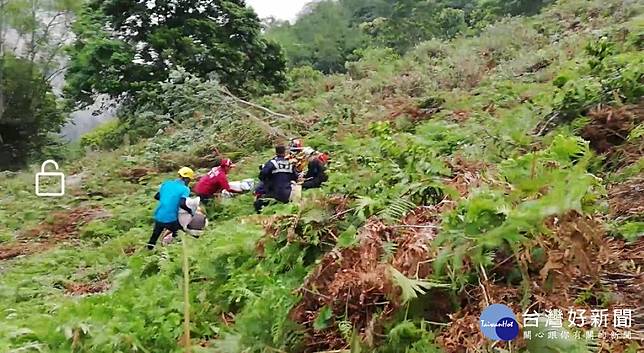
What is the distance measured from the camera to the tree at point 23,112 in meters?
26.5

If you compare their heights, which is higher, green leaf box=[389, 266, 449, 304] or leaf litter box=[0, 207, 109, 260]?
green leaf box=[389, 266, 449, 304]

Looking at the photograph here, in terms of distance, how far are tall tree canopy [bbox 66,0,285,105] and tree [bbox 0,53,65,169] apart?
8.07 meters

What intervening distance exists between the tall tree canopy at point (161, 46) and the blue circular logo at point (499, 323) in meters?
16.6

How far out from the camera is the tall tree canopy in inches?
735

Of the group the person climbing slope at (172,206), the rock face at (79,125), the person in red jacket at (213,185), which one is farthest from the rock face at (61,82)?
the person climbing slope at (172,206)

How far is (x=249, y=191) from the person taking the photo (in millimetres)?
9992

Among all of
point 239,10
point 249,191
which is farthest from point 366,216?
point 239,10

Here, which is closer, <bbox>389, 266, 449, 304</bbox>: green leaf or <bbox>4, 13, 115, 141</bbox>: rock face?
<bbox>389, 266, 449, 304</bbox>: green leaf

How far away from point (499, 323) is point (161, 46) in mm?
17201

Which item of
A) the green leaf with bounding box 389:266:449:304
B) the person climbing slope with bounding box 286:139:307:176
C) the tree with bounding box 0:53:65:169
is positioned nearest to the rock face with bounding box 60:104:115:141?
the tree with bounding box 0:53:65:169

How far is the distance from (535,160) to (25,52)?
29.1 m

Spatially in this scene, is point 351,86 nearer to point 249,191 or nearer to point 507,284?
point 249,191

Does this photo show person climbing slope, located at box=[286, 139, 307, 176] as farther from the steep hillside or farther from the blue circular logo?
Answer: the blue circular logo

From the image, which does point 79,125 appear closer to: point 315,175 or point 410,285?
point 315,175
